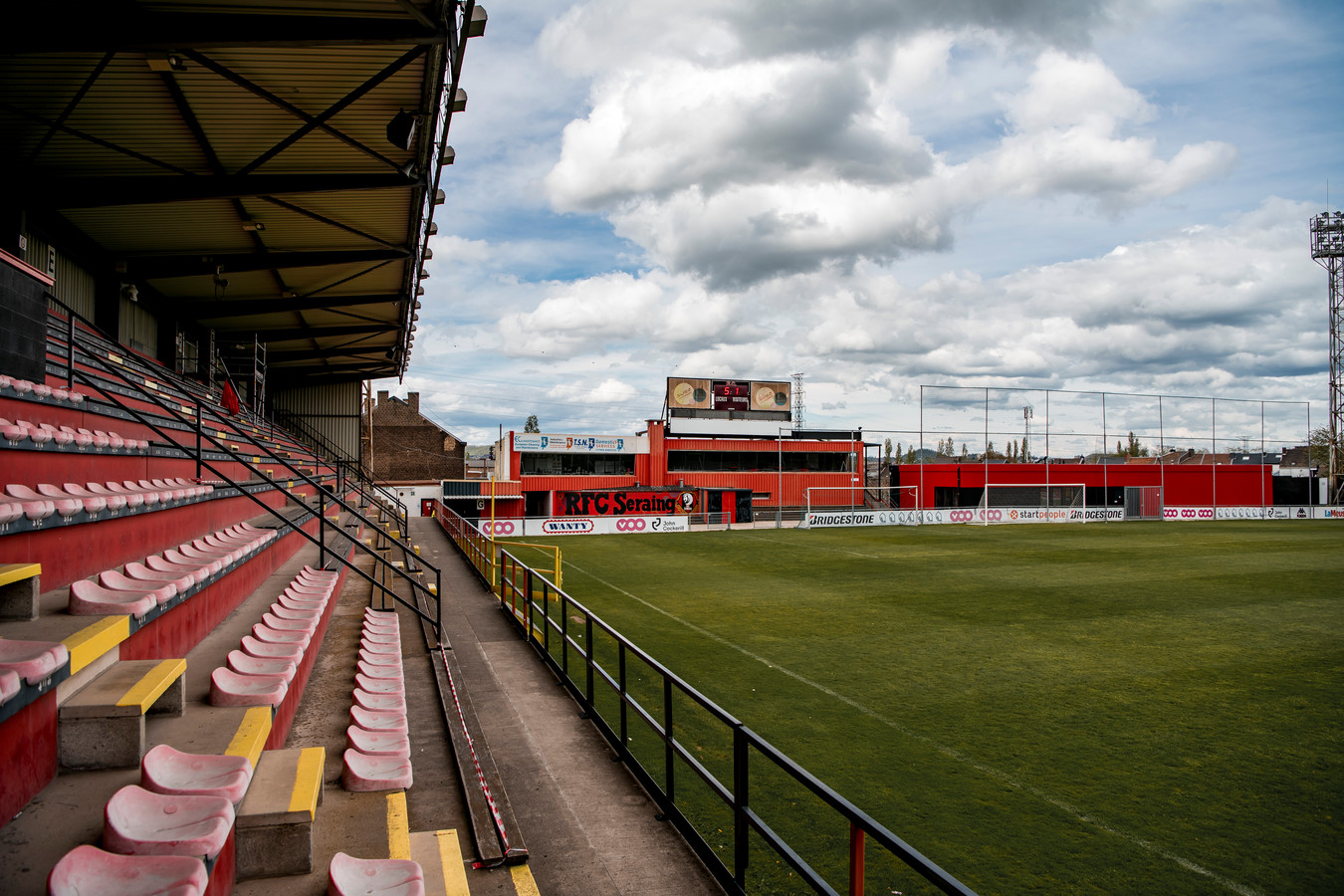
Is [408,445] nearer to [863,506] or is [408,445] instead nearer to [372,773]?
[863,506]

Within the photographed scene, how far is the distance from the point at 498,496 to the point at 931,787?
3793 cm

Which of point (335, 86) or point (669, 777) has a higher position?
point (335, 86)

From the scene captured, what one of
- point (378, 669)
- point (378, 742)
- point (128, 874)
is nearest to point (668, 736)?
point (378, 742)

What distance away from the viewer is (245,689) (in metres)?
4.11

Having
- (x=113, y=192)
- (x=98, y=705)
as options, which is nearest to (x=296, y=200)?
(x=113, y=192)

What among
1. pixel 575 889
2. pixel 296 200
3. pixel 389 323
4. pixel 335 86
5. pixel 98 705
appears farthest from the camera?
pixel 389 323

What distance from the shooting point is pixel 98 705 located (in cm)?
301

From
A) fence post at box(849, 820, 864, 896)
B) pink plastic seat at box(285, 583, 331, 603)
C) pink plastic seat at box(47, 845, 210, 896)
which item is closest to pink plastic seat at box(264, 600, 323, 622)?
pink plastic seat at box(285, 583, 331, 603)

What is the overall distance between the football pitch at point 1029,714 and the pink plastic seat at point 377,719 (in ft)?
8.05

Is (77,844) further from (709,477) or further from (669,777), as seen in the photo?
(709,477)

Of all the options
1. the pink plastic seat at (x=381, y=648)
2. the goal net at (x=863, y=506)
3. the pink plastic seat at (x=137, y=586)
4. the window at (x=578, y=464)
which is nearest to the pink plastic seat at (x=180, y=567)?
the pink plastic seat at (x=137, y=586)

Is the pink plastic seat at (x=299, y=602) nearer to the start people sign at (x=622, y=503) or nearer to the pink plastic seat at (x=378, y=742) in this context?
the pink plastic seat at (x=378, y=742)

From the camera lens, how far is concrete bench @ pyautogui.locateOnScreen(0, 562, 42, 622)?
11.0 feet

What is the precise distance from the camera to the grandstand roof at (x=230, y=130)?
698cm
